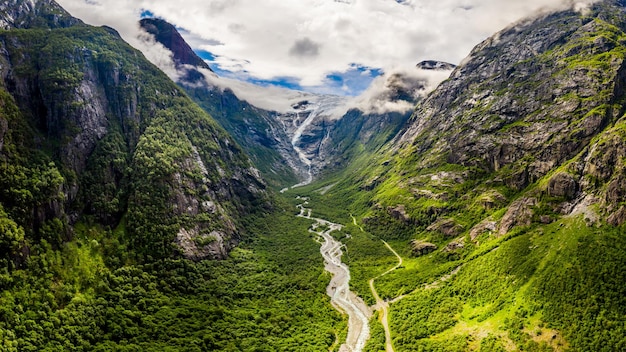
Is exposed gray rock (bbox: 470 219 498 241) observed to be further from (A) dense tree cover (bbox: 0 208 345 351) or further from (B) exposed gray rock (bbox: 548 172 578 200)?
(A) dense tree cover (bbox: 0 208 345 351)

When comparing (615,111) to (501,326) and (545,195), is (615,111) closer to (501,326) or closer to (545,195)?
(545,195)

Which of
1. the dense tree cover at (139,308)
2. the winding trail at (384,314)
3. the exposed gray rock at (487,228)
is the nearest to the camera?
the dense tree cover at (139,308)

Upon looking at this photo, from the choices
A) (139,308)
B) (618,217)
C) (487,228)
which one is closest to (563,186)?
(618,217)

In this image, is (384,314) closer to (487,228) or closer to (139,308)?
(487,228)

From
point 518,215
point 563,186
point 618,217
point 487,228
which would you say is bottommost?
point 487,228

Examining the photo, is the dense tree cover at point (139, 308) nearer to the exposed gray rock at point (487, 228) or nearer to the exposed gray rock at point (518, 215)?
the exposed gray rock at point (487, 228)

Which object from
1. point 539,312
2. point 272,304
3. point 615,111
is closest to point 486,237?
point 539,312

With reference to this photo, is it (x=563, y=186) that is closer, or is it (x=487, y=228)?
(x=563, y=186)

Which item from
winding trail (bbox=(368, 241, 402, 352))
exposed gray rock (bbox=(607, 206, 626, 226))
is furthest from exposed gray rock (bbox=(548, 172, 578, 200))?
winding trail (bbox=(368, 241, 402, 352))

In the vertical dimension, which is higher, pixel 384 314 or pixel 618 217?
pixel 618 217

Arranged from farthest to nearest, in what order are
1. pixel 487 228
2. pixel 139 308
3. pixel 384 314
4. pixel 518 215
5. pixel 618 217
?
pixel 487 228, pixel 518 215, pixel 384 314, pixel 139 308, pixel 618 217

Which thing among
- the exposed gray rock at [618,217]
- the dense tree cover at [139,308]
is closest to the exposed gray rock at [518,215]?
the exposed gray rock at [618,217]
